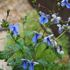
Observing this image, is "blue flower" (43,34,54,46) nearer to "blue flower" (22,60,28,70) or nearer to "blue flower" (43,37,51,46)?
"blue flower" (43,37,51,46)

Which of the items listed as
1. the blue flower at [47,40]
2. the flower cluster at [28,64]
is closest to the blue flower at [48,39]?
the blue flower at [47,40]

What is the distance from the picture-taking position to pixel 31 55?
1.97 m

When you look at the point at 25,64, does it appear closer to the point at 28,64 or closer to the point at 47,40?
the point at 28,64

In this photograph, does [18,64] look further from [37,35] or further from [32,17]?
[32,17]

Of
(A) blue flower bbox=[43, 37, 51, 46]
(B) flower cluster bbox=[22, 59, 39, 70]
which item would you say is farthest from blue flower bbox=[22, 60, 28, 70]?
(A) blue flower bbox=[43, 37, 51, 46]

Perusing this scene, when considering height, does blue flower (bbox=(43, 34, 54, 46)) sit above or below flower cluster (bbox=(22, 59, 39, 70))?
above

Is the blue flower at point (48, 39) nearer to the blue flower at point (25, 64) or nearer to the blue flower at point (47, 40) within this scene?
the blue flower at point (47, 40)

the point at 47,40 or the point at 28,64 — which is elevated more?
the point at 47,40

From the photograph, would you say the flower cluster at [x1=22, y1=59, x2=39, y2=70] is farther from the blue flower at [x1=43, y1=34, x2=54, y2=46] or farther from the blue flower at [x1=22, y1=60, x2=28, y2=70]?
the blue flower at [x1=43, y1=34, x2=54, y2=46]

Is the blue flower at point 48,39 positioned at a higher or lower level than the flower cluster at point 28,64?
higher

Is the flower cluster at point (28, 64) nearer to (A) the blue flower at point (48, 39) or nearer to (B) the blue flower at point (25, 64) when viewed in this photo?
(B) the blue flower at point (25, 64)

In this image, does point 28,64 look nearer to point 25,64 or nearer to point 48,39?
point 25,64

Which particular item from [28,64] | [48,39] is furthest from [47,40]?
[28,64]

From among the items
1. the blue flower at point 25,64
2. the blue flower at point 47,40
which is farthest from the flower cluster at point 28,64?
the blue flower at point 47,40
